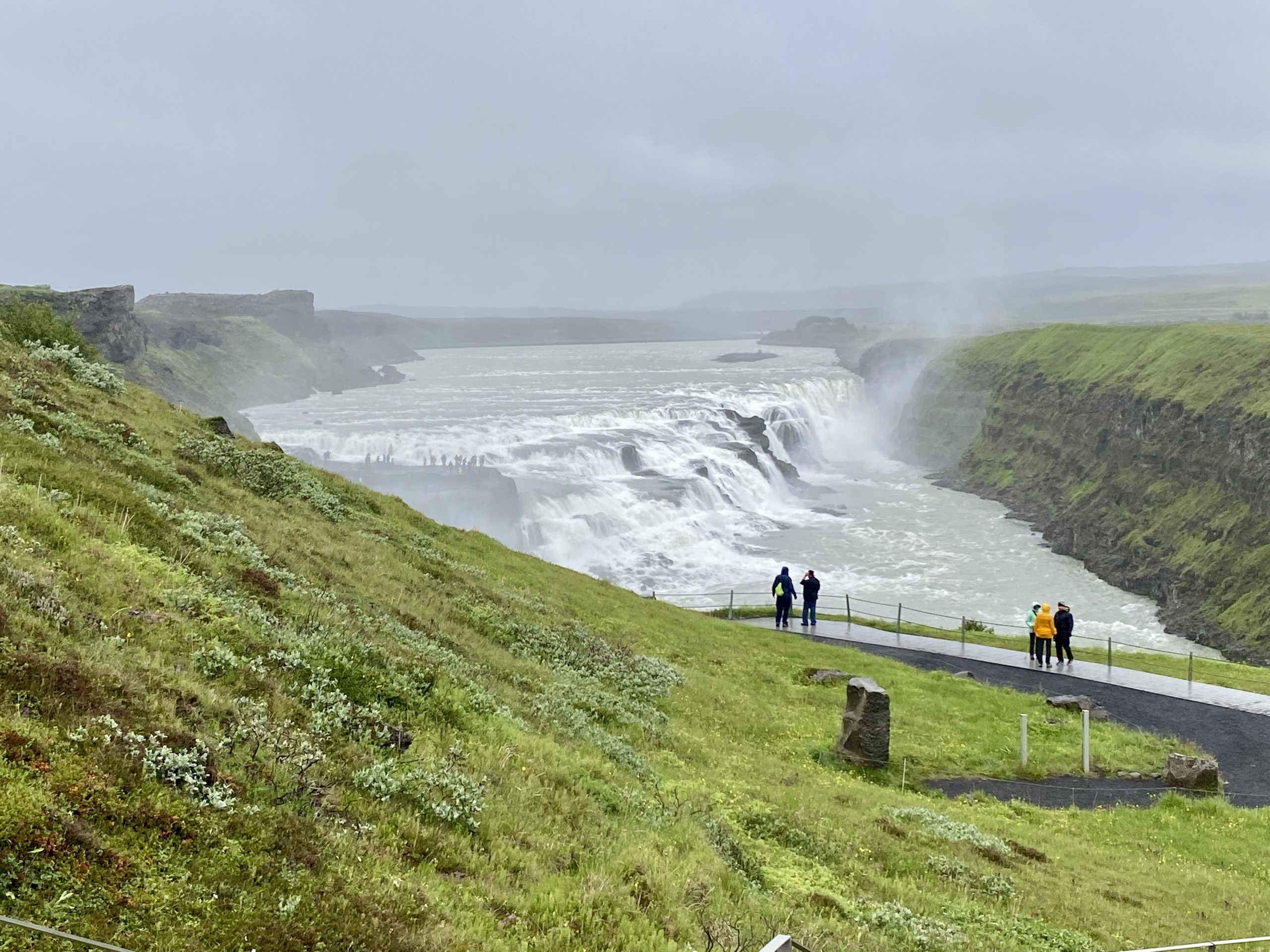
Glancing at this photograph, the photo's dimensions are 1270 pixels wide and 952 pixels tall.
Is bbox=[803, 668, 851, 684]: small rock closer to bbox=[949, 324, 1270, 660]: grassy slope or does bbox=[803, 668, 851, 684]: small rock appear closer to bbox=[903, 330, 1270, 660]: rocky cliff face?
bbox=[903, 330, 1270, 660]: rocky cliff face

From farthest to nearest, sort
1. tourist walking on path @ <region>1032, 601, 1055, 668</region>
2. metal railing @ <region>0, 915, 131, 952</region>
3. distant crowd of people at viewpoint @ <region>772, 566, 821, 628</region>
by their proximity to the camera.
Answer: distant crowd of people at viewpoint @ <region>772, 566, 821, 628</region> < tourist walking on path @ <region>1032, 601, 1055, 668</region> < metal railing @ <region>0, 915, 131, 952</region>

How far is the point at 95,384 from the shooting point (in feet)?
72.7

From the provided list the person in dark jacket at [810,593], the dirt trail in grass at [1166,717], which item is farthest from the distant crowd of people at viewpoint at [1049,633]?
the person in dark jacket at [810,593]

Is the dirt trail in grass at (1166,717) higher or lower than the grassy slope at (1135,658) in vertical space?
higher

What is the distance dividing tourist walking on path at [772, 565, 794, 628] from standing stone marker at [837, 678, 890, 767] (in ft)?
52.1

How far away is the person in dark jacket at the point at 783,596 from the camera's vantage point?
34531 millimetres

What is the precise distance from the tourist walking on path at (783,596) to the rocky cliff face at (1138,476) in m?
26.4

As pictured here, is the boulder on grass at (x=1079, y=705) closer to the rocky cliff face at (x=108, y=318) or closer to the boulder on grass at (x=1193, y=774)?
the boulder on grass at (x=1193, y=774)

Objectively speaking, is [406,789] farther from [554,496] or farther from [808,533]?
[808,533]

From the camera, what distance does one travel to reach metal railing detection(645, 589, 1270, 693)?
3102 cm

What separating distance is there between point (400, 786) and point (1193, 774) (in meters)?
17.5

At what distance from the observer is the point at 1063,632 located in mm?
29062

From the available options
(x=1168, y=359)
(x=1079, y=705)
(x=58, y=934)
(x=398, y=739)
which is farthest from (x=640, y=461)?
(x=58, y=934)

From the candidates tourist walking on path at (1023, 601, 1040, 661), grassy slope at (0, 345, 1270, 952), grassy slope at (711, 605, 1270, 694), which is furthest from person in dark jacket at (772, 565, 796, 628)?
grassy slope at (0, 345, 1270, 952)
